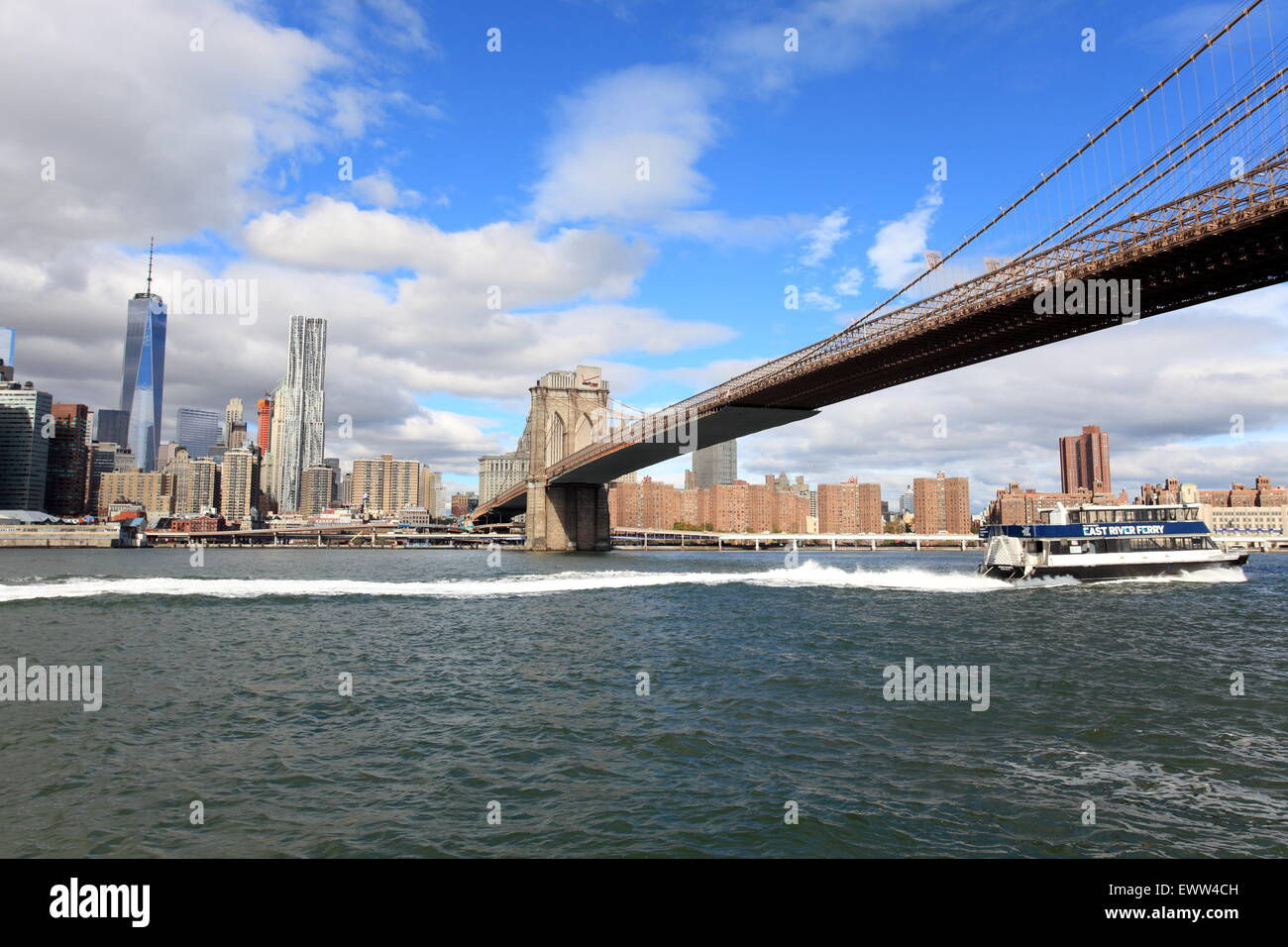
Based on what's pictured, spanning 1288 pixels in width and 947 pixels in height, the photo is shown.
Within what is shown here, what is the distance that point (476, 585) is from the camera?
120 feet

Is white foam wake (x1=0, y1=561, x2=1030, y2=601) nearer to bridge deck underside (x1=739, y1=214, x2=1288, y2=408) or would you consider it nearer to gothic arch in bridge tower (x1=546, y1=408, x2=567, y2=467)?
bridge deck underside (x1=739, y1=214, x2=1288, y2=408)

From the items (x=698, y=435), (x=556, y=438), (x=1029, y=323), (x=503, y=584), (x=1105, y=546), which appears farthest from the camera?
(x=556, y=438)

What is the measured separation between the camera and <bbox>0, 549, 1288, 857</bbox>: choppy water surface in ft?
22.8

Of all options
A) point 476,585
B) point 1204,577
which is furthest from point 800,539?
point 476,585

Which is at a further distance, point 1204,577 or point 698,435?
point 698,435

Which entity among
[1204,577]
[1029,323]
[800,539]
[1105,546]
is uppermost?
[1029,323]

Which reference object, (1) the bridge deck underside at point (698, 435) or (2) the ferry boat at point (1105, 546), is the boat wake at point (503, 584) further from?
(1) the bridge deck underside at point (698, 435)

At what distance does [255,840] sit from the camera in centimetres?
676

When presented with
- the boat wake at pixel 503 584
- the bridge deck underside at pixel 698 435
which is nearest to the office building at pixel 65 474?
the bridge deck underside at pixel 698 435

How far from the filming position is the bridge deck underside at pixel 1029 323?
22.9 metres

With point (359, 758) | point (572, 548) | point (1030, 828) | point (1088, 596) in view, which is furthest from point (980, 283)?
point (572, 548)

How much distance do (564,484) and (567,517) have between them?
4.01 meters

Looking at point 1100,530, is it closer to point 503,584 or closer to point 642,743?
point 503,584

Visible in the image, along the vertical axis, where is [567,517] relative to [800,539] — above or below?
above
